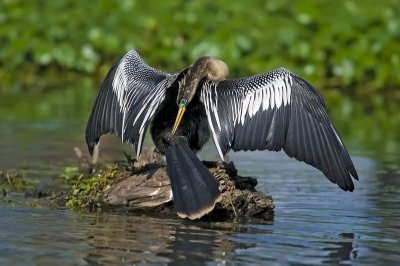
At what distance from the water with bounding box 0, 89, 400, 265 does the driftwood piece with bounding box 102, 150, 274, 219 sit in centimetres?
12

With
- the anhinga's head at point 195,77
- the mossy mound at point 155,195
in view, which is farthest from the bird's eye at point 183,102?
the mossy mound at point 155,195

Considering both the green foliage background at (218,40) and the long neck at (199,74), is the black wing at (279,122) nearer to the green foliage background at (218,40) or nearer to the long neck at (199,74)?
the long neck at (199,74)

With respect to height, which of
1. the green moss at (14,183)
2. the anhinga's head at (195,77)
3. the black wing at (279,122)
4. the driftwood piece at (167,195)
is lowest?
the driftwood piece at (167,195)

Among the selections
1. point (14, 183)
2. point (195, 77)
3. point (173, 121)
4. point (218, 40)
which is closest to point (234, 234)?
point (173, 121)

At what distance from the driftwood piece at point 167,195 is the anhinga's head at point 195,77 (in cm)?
39

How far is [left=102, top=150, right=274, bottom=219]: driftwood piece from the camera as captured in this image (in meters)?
7.45

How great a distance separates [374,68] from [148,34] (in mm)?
3871

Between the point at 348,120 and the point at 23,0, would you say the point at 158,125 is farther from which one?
the point at 23,0

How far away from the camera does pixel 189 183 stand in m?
7.08

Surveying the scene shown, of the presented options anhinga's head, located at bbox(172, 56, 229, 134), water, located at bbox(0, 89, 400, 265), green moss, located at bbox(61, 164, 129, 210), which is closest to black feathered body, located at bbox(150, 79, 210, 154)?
anhinga's head, located at bbox(172, 56, 229, 134)

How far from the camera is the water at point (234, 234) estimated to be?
616cm

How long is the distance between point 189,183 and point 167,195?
0.41 metres

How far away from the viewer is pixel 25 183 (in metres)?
8.80

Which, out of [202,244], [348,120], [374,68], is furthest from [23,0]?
[202,244]
